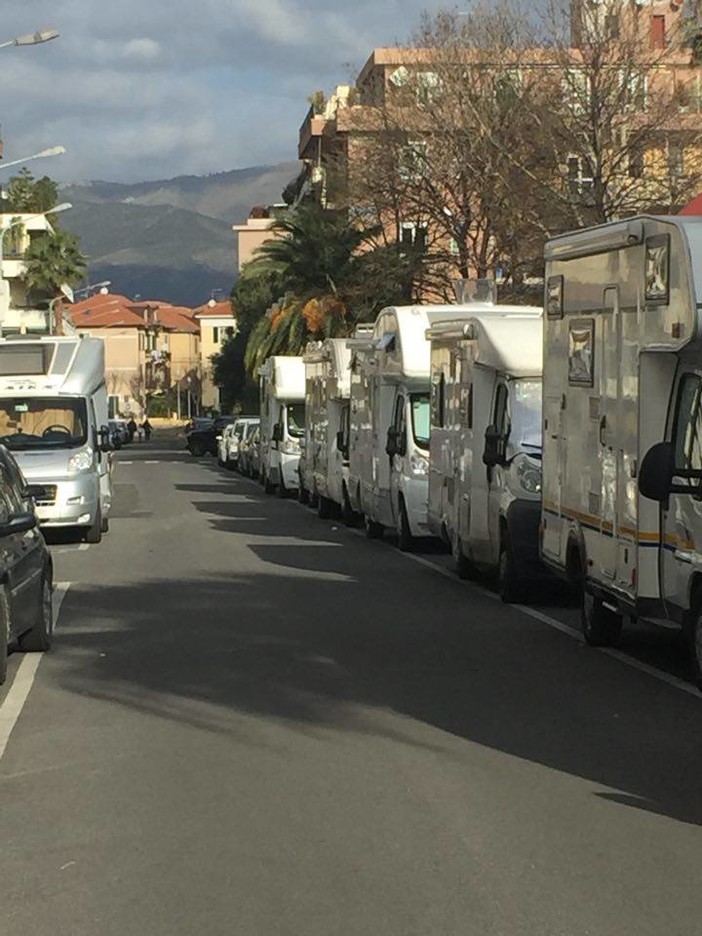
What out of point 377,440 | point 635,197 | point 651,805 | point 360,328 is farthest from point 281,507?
point 651,805

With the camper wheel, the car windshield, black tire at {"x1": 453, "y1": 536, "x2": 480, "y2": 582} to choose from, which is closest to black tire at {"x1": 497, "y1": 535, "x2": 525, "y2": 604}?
the camper wheel

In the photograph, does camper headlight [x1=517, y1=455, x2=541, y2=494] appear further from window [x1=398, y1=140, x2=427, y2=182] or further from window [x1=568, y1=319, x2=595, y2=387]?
window [x1=398, y1=140, x2=427, y2=182]

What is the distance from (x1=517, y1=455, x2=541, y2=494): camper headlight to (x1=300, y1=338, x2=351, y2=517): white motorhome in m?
11.8

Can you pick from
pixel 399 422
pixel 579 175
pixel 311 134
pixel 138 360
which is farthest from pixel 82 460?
pixel 138 360

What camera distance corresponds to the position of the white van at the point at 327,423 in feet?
97.0

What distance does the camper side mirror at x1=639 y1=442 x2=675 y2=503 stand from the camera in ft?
34.7

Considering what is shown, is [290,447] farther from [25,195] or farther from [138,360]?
[138,360]

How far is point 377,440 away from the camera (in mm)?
24906

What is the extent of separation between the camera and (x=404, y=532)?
2319cm

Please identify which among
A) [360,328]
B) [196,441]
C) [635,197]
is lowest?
[196,441]

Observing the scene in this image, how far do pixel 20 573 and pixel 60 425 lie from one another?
13637 millimetres

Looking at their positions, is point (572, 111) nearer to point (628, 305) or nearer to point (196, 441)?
point (628, 305)

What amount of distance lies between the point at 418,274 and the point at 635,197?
27.1ft

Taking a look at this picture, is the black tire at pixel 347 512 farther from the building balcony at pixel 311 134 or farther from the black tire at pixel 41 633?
the building balcony at pixel 311 134
